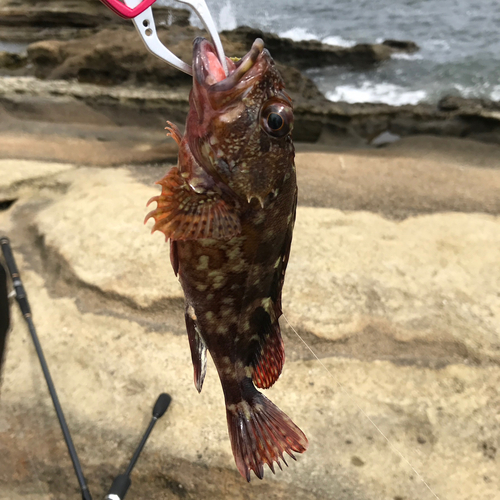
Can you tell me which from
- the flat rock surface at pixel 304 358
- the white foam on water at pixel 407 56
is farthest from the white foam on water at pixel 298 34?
the flat rock surface at pixel 304 358

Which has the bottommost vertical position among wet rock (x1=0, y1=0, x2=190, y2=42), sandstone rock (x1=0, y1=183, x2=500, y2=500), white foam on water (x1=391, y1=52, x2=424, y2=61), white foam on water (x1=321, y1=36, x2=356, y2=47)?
sandstone rock (x1=0, y1=183, x2=500, y2=500)

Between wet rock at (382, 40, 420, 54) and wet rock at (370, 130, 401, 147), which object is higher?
wet rock at (382, 40, 420, 54)

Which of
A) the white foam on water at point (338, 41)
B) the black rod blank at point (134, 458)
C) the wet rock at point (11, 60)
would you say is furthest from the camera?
the white foam on water at point (338, 41)

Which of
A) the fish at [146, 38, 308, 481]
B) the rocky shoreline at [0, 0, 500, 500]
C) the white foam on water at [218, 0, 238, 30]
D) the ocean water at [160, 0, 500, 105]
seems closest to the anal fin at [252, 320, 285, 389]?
the fish at [146, 38, 308, 481]

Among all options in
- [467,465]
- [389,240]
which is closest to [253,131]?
[467,465]

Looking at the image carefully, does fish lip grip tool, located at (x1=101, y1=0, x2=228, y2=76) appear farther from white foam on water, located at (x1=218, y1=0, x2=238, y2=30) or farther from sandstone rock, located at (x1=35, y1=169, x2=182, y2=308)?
white foam on water, located at (x1=218, y1=0, x2=238, y2=30)

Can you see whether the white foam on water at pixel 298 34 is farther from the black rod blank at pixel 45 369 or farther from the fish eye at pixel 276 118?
the fish eye at pixel 276 118

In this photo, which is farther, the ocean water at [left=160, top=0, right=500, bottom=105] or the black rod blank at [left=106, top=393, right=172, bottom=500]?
the ocean water at [left=160, top=0, right=500, bottom=105]

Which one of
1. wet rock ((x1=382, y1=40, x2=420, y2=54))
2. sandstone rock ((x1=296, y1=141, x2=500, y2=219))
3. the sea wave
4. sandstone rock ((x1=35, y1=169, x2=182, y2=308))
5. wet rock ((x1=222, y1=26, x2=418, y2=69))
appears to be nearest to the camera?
sandstone rock ((x1=35, y1=169, x2=182, y2=308))
